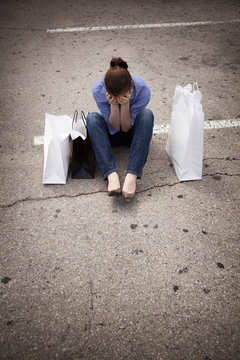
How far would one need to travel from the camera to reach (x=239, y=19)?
4.82m

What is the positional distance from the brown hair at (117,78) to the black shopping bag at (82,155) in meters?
0.39

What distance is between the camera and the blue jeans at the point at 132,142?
2.03 m

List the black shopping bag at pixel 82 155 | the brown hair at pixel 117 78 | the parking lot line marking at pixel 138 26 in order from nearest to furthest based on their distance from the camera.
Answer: the brown hair at pixel 117 78 → the black shopping bag at pixel 82 155 → the parking lot line marking at pixel 138 26

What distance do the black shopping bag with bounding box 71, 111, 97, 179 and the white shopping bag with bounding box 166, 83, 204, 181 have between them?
73cm

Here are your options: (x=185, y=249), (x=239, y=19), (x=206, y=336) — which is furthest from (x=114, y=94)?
(x=239, y=19)

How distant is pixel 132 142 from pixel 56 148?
63 centimetres

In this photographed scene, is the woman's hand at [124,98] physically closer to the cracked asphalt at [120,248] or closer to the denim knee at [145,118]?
the denim knee at [145,118]

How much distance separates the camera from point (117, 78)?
1770 millimetres

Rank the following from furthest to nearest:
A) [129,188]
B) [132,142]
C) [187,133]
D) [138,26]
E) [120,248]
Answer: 1. [138,26]
2. [132,142]
3. [129,188]
4. [187,133]
5. [120,248]

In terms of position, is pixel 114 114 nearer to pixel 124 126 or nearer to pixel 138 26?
pixel 124 126

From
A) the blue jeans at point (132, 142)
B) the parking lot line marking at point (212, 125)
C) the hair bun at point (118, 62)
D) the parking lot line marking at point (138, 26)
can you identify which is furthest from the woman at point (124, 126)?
the parking lot line marking at point (138, 26)

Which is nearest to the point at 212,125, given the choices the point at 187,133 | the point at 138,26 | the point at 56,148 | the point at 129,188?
the point at 187,133

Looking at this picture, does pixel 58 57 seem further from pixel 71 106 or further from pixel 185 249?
pixel 185 249

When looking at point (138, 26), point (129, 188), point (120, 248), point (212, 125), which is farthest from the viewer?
point (138, 26)
